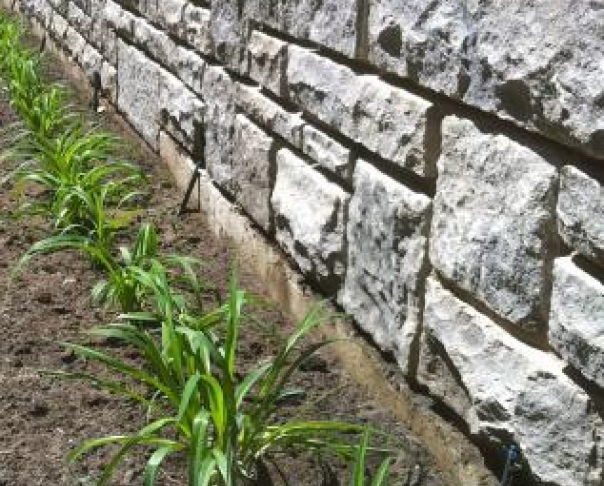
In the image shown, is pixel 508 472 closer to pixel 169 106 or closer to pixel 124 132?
pixel 169 106

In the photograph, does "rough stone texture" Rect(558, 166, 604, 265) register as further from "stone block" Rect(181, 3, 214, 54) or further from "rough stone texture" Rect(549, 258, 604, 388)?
"stone block" Rect(181, 3, 214, 54)

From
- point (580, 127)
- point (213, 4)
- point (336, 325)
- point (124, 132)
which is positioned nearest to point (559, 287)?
point (580, 127)

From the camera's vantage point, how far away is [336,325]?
109 inches

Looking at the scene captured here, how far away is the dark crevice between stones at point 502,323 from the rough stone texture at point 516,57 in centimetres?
37

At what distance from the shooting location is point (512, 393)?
76.6 inches

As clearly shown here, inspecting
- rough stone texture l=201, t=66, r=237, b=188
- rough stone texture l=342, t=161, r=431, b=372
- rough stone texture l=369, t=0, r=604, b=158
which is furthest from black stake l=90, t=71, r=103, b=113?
rough stone texture l=369, t=0, r=604, b=158

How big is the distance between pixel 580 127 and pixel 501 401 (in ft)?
1.82

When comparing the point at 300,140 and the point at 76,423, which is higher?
the point at 300,140

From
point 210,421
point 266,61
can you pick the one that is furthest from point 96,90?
point 210,421

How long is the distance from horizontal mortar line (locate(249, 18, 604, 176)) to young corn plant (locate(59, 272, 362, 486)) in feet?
1.82

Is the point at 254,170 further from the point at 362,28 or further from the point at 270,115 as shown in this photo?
the point at 362,28

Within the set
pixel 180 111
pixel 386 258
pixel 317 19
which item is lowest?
pixel 180 111

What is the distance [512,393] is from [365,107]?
83 cm

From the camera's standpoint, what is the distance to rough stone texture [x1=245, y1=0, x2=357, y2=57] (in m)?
2.56
